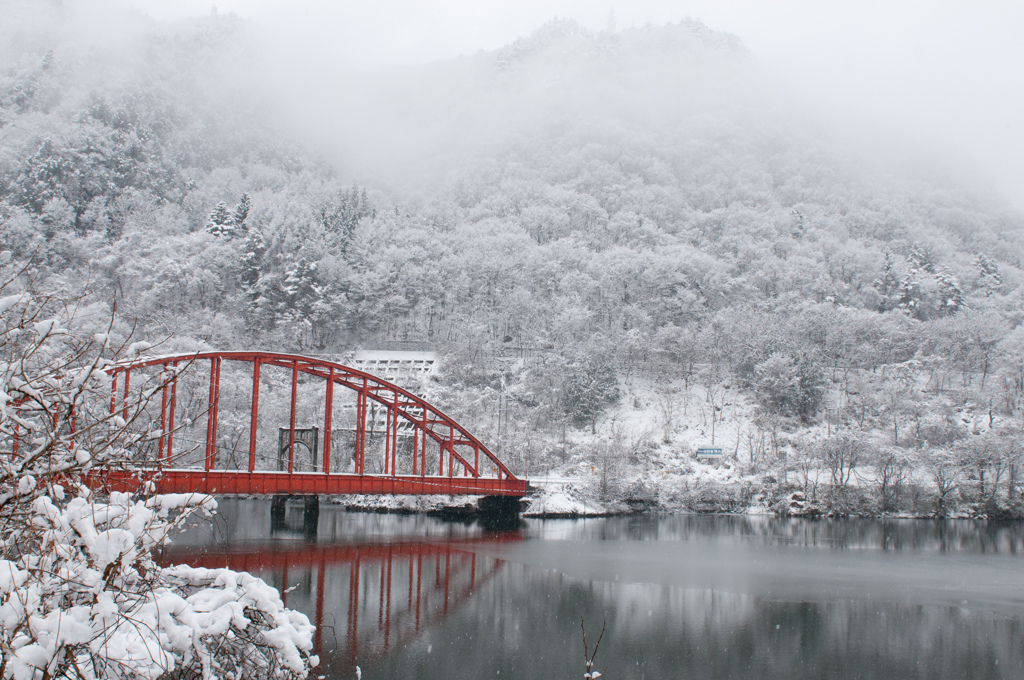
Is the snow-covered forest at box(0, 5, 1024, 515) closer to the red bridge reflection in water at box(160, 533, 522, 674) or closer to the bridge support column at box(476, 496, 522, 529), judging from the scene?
the bridge support column at box(476, 496, 522, 529)

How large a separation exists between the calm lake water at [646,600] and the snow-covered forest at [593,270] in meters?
10.7

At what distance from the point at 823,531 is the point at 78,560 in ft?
122

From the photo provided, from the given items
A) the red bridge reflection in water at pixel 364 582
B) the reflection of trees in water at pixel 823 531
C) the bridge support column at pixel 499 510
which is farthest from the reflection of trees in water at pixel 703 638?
the bridge support column at pixel 499 510

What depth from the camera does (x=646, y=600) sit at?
18.5m

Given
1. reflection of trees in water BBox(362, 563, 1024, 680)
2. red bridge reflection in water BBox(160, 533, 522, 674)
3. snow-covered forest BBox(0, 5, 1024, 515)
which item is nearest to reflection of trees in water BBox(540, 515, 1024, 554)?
snow-covered forest BBox(0, 5, 1024, 515)

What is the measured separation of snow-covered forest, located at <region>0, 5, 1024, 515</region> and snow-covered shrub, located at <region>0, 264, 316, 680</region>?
21352mm

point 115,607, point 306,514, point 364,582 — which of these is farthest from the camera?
point 306,514

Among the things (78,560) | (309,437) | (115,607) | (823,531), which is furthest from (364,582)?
(823,531)

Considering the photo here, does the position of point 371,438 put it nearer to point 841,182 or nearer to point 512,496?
point 512,496

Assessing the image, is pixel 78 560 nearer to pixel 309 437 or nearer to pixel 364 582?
pixel 364 582

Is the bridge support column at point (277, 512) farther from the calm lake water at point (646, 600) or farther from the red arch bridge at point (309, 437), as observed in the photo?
the red arch bridge at point (309, 437)

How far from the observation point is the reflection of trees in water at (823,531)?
30.4 metres

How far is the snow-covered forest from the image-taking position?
152 feet

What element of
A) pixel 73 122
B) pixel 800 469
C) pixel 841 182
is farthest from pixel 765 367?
pixel 73 122
